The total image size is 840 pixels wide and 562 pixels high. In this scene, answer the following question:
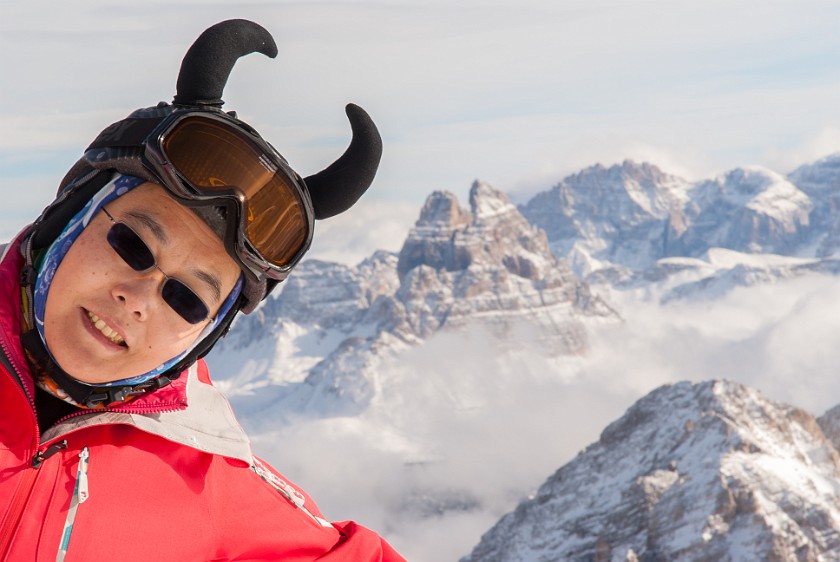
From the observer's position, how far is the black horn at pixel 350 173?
4.88m

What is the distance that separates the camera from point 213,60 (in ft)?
14.9

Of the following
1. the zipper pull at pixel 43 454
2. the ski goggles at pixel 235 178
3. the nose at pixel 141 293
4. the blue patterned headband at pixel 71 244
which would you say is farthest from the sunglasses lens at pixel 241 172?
the zipper pull at pixel 43 454

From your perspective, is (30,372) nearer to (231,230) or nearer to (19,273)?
(19,273)

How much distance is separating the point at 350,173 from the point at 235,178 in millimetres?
634

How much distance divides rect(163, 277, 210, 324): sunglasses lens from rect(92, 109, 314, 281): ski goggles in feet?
0.94

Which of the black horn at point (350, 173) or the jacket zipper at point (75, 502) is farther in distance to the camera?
the black horn at point (350, 173)

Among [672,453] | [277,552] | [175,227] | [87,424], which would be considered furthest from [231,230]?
[672,453]

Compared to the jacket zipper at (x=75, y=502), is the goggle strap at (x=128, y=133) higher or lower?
higher

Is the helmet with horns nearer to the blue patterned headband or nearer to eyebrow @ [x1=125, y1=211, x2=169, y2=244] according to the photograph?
the blue patterned headband

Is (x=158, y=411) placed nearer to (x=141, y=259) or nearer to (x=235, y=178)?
(x=141, y=259)

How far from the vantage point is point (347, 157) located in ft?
16.1

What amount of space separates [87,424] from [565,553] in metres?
104

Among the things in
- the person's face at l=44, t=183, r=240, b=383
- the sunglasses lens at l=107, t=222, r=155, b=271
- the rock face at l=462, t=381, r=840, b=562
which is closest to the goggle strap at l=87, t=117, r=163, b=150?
the person's face at l=44, t=183, r=240, b=383

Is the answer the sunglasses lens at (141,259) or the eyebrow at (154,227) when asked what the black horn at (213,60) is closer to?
the eyebrow at (154,227)
